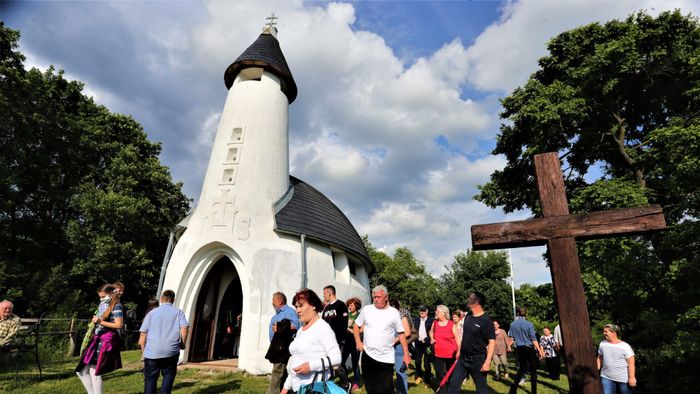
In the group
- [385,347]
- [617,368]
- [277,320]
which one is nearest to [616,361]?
[617,368]

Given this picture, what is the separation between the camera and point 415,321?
30.6ft

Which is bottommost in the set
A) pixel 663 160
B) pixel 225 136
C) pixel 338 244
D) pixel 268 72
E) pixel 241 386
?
pixel 241 386

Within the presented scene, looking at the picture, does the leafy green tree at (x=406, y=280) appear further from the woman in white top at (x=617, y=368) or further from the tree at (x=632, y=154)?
the woman in white top at (x=617, y=368)

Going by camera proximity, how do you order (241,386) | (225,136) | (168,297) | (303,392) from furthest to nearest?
1. (225,136)
2. (241,386)
3. (168,297)
4. (303,392)

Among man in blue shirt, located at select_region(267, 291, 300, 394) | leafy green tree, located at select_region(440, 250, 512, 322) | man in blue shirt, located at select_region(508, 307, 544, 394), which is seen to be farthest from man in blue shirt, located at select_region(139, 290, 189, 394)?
leafy green tree, located at select_region(440, 250, 512, 322)

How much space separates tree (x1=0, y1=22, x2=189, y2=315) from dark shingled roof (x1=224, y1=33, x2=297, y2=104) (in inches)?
403

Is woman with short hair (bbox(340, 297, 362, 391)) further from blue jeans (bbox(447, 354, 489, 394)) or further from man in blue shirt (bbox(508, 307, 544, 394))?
man in blue shirt (bbox(508, 307, 544, 394))

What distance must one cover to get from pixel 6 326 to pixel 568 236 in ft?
27.7

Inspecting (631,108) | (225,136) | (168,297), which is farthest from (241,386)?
(631,108)

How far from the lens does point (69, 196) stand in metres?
20.2

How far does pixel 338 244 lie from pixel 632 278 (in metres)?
8.66

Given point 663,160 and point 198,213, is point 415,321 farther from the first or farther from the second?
point 663,160

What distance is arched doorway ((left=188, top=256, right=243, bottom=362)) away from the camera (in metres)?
11.4

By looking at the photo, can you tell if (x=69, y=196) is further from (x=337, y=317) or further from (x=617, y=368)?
(x=617, y=368)
